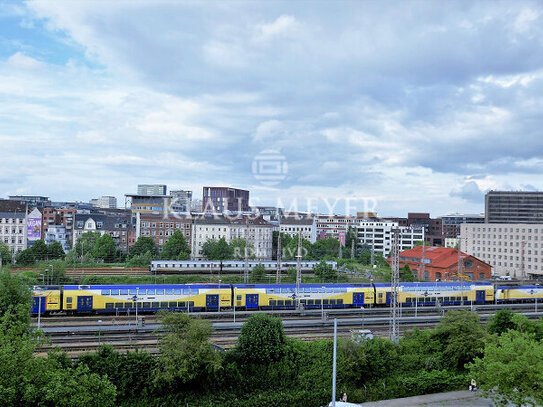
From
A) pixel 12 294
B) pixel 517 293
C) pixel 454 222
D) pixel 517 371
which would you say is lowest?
pixel 517 293

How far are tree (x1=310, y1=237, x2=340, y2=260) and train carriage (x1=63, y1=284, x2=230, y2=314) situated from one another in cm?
4130

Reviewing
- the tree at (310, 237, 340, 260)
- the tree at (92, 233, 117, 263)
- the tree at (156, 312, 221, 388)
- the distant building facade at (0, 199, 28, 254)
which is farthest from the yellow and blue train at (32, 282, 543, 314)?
the distant building facade at (0, 199, 28, 254)

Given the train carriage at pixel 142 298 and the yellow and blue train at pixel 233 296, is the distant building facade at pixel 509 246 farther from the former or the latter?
the train carriage at pixel 142 298

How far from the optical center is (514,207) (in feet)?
356

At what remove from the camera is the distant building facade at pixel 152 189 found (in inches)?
5054

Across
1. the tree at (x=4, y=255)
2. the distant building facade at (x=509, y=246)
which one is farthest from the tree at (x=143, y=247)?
the distant building facade at (x=509, y=246)

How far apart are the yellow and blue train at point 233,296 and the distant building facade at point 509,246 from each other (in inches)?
1481

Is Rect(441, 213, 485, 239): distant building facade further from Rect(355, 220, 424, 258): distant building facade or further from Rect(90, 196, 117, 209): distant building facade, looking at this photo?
Rect(90, 196, 117, 209): distant building facade

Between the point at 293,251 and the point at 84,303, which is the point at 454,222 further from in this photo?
the point at 84,303

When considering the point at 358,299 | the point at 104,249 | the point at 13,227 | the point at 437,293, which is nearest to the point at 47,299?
the point at 358,299

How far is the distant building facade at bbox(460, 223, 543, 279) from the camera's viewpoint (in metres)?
73.8

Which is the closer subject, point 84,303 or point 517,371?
point 517,371

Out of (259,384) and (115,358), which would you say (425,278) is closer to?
(259,384)

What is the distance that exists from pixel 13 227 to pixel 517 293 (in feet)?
229
